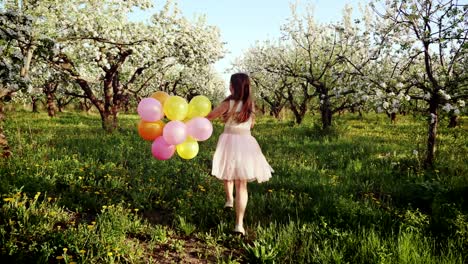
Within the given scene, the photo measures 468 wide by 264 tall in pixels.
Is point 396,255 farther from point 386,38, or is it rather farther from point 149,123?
point 386,38

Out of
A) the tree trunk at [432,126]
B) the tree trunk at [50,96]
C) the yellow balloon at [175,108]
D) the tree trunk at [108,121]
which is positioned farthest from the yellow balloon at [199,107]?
the tree trunk at [50,96]

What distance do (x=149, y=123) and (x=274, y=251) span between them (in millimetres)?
2197

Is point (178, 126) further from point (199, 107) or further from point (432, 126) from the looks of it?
point (432, 126)

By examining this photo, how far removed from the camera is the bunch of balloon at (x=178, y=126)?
4.55 metres

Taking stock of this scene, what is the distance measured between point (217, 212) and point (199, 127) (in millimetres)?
1702

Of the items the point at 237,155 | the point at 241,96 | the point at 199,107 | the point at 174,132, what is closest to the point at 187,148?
the point at 174,132

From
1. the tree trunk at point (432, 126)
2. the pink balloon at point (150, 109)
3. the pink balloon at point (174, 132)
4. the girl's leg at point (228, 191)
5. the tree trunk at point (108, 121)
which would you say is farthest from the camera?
the tree trunk at point (108, 121)

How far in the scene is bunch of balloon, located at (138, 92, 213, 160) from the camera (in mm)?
4547

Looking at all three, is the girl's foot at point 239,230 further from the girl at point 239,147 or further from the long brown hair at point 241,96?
the long brown hair at point 241,96

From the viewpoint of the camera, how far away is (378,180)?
7.74 metres

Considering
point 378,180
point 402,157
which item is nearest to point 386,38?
point 402,157

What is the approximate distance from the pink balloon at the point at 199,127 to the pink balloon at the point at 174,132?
14 centimetres

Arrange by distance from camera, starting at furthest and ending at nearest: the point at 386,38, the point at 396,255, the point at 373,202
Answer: the point at 386,38 < the point at 373,202 < the point at 396,255

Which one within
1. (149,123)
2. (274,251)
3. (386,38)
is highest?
(386,38)
